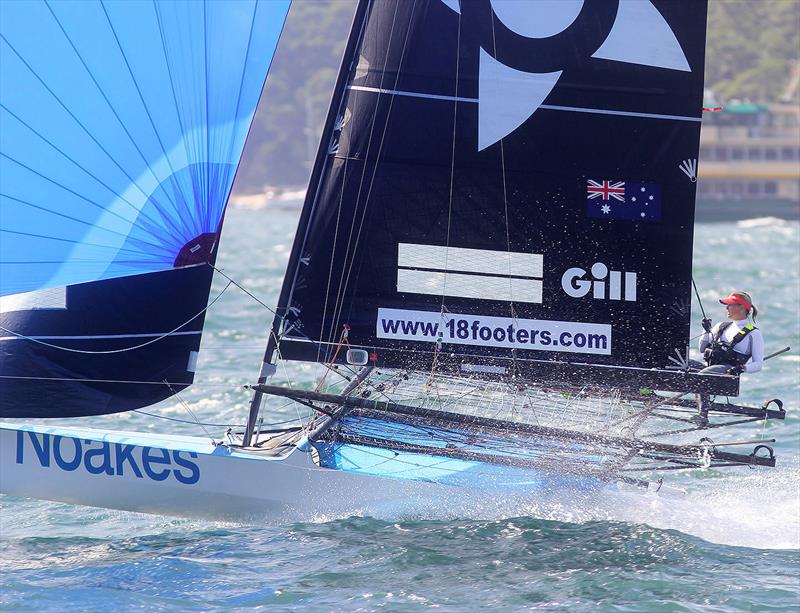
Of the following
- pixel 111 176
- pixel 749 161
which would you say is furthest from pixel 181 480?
pixel 749 161

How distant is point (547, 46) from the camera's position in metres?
6.30

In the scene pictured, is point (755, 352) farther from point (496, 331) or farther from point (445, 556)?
point (445, 556)

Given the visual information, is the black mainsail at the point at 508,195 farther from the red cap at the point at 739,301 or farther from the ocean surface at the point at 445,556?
the ocean surface at the point at 445,556

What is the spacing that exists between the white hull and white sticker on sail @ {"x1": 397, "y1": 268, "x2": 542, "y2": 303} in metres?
1.08

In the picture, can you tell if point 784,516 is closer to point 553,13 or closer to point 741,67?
point 553,13

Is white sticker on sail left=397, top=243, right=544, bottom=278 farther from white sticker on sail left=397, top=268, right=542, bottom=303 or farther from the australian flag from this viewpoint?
the australian flag

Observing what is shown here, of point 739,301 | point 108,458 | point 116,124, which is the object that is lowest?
point 108,458

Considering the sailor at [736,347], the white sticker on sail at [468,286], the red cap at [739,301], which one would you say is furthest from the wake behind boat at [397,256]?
the red cap at [739,301]

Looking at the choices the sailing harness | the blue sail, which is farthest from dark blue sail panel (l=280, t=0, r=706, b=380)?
the blue sail

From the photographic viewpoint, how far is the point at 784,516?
259 inches

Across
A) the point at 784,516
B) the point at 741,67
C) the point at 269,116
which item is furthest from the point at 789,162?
the point at 784,516

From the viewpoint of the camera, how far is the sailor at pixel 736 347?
638 cm

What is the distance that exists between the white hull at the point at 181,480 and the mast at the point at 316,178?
352 mm

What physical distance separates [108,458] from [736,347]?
11.6ft
